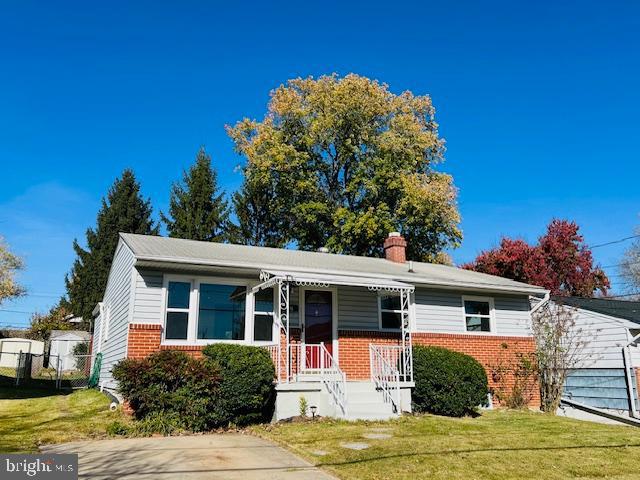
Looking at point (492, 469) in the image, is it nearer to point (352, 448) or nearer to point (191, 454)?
point (352, 448)

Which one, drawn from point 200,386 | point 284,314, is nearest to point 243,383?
point 200,386

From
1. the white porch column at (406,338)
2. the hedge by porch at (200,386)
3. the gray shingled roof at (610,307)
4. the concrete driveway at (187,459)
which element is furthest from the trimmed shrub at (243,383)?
the gray shingled roof at (610,307)

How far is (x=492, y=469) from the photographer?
708 cm

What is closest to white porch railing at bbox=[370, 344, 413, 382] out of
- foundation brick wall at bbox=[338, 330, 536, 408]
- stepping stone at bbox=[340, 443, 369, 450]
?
foundation brick wall at bbox=[338, 330, 536, 408]

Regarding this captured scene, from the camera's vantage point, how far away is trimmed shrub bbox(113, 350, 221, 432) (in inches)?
Answer: 394

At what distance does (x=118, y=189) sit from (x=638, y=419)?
32313 millimetres

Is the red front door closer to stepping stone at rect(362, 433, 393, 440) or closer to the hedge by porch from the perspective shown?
the hedge by porch

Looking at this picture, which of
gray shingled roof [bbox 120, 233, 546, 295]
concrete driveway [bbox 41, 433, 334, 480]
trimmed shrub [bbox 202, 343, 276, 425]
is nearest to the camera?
concrete driveway [bbox 41, 433, 334, 480]

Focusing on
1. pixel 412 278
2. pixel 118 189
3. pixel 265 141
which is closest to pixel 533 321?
pixel 412 278

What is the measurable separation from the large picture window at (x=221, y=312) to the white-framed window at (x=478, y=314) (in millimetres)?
6966

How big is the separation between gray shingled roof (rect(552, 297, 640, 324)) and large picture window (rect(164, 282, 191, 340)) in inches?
489

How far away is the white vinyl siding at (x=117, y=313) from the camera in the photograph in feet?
41.1

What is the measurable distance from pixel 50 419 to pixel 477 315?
11628 millimetres

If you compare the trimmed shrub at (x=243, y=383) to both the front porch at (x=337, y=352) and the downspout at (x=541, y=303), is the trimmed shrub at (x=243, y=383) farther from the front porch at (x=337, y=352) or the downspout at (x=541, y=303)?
the downspout at (x=541, y=303)
